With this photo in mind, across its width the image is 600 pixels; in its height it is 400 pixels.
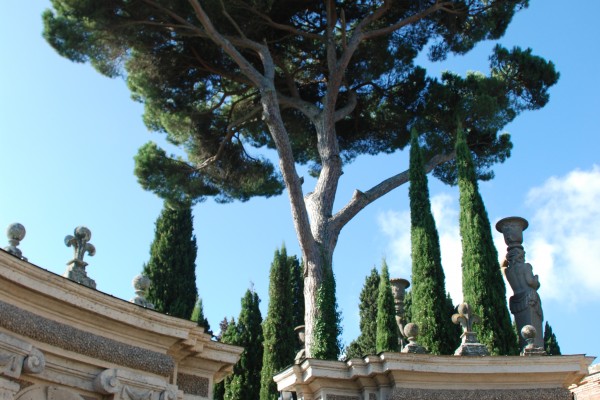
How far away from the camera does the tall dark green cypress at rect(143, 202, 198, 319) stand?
22.0 m

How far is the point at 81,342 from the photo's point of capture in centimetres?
852

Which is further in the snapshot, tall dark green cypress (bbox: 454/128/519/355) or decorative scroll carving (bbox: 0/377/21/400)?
tall dark green cypress (bbox: 454/128/519/355)

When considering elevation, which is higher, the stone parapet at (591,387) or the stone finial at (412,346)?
the stone parapet at (591,387)

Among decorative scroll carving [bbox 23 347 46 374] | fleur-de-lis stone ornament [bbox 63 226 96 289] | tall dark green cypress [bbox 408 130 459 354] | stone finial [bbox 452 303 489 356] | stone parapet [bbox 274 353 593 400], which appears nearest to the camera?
decorative scroll carving [bbox 23 347 46 374]

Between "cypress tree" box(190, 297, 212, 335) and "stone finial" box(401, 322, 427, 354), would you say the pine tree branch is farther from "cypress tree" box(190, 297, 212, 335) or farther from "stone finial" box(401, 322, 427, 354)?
"cypress tree" box(190, 297, 212, 335)

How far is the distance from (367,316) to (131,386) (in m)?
14.2

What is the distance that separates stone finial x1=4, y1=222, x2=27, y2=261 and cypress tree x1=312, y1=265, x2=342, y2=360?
551cm

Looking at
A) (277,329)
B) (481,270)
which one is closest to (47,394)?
(481,270)

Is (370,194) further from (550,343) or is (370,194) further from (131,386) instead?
(131,386)

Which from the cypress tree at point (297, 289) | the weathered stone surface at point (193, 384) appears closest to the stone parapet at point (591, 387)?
the weathered stone surface at point (193, 384)

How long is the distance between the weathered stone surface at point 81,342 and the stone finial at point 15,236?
82 centimetres

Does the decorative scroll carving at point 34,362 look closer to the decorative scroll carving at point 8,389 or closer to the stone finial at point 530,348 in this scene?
the decorative scroll carving at point 8,389

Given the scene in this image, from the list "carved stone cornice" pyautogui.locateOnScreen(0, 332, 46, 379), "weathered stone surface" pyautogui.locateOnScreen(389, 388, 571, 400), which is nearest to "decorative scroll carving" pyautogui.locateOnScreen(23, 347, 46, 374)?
"carved stone cornice" pyautogui.locateOnScreen(0, 332, 46, 379)

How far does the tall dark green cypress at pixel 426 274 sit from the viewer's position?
1318 centimetres
